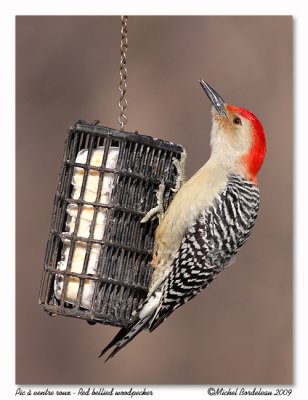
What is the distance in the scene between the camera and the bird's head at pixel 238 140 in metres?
7.63

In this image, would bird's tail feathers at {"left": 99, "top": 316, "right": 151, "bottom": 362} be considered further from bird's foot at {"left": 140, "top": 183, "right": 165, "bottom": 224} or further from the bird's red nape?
the bird's red nape

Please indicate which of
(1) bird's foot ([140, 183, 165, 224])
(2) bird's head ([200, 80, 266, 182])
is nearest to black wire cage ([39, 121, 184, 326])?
(1) bird's foot ([140, 183, 165, 224])

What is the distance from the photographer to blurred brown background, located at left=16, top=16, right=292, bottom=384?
958 centimetres

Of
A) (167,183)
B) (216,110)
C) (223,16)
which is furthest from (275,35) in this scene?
(167,183)

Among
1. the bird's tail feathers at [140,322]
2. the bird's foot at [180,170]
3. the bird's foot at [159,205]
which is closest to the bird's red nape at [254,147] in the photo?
the bird's foot at [180,170]

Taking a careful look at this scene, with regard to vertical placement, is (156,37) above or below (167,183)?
above

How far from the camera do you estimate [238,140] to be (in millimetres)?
7684

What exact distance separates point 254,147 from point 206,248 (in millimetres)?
809

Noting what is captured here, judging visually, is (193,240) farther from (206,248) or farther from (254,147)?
(254,147)

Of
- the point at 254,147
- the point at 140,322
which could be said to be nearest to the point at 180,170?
the point at 254,147

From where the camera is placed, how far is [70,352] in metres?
9.68

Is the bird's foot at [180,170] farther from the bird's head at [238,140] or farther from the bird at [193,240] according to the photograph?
the bird's head at [238,140]

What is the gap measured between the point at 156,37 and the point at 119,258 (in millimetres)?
3418

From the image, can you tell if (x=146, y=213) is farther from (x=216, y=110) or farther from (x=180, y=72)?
(x=180, y=72)
